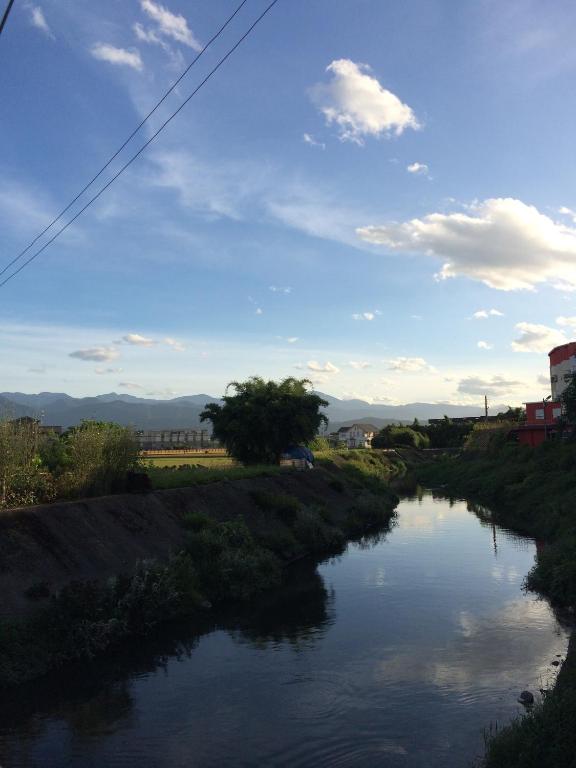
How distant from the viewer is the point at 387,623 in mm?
19875

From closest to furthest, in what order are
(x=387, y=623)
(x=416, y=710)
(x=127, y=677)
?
(x=416, y=710)
(x=127, y=677)
(x=387, y=623)

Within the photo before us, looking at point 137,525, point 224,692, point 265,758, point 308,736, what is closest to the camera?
point 265,758

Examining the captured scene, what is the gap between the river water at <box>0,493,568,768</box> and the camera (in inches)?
452

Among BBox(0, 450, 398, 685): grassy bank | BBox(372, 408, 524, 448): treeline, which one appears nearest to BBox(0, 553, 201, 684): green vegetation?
BBox(0, 450, 398, 685): grassy bank

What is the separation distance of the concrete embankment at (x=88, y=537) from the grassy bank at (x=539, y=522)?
12.3 metres

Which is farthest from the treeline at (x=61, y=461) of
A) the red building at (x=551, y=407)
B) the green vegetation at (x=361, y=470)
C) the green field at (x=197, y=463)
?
the red building at (x=551, y=407)

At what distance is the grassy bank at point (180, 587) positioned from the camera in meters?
15.6

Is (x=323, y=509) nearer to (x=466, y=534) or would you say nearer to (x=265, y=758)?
(x=466, y=534)

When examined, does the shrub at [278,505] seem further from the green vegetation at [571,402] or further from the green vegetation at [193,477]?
the green vegetation at [571,402]

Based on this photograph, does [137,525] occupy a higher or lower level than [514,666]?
higher

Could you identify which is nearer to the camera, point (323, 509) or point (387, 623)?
point (387, 623)

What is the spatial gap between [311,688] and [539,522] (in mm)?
29209

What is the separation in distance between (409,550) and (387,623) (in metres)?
15.3

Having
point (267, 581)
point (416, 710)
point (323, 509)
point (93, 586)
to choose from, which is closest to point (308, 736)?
point (416, 710)
